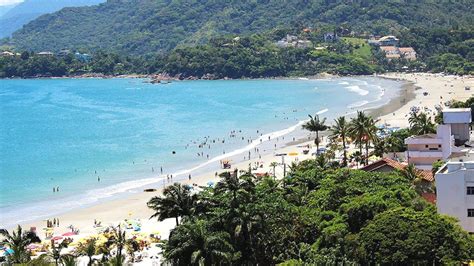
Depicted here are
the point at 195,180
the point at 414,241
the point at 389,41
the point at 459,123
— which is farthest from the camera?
the point at 389,41

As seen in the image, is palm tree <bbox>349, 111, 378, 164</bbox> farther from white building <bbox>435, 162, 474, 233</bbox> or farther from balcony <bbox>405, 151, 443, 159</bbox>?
white building <bbox>435, 162, 474, 233</bbox>

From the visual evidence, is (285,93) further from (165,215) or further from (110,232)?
(165,215)

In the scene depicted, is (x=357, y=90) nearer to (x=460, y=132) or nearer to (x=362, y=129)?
(x=362, y=129)

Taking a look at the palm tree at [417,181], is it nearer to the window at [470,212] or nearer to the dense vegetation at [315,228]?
the dense vegetation at [315,228]

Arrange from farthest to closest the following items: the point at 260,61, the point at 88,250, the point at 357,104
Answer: the point at 260,61 → the point at 357,104 → the point at 88,250

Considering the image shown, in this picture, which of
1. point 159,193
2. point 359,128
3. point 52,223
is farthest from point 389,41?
point 52,223

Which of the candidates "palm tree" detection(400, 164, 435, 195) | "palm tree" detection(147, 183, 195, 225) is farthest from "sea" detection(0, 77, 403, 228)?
"palm tree" detection(400, 164, 435, 195)

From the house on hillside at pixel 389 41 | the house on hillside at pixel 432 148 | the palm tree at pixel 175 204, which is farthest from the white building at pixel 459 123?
the house on hillside at pixel 389 41
